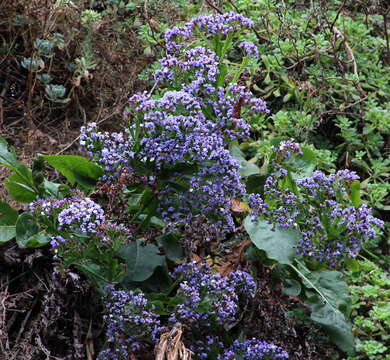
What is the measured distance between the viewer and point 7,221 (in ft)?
7.79

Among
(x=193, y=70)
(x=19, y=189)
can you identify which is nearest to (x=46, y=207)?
(x=19, y=189)

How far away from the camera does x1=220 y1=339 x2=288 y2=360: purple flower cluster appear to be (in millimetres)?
2102

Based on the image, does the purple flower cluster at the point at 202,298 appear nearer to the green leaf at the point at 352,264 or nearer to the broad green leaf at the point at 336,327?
the broad green leaf at the point at 336,327

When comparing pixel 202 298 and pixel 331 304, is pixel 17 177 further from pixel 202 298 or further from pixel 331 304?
pixel 331 304

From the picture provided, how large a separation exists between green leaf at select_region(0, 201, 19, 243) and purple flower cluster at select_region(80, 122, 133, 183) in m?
→ 0.50

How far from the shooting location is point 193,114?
2.08m

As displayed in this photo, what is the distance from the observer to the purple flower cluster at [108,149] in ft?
6.66

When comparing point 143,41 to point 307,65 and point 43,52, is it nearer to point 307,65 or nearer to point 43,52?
point 43,52

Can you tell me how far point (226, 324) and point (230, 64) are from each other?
1805mm

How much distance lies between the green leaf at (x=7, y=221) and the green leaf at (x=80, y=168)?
0.29 m

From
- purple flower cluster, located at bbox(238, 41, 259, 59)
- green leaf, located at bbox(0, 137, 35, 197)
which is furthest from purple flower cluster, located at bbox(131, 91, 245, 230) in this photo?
green leaf, located at bbox(0, 137, 35, 197)

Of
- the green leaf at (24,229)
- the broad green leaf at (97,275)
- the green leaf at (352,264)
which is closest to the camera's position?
the broad green leaf at (97,275)

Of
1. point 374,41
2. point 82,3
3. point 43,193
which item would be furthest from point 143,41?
point 43,193

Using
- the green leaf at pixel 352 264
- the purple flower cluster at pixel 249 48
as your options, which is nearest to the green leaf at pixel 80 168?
the purple flower cluster at pixel 249 48
